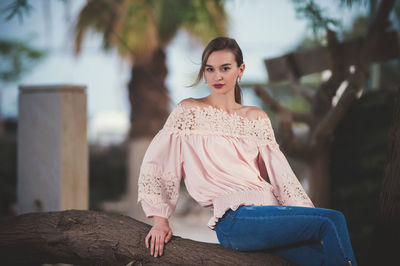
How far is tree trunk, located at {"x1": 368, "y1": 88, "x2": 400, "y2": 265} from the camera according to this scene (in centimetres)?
254

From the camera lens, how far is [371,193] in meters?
4.87

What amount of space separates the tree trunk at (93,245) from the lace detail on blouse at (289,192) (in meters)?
0.32

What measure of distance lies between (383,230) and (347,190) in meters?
2.46

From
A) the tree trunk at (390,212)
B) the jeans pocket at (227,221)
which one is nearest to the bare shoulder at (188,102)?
the jeans pocket at (227,221)

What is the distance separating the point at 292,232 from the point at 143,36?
6386 millimetres

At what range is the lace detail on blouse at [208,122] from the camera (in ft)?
7.87

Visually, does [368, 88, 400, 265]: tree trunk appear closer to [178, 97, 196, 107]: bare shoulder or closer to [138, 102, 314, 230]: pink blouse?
[138, 102, 314, 230]: pink blouse

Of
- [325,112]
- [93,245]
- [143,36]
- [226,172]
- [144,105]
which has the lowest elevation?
[93,245]

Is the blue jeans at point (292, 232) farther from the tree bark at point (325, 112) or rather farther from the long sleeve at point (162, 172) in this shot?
the tree bark at point (325, 112)

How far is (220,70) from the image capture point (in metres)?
2.42

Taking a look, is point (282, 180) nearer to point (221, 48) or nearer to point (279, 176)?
point (279, 176)

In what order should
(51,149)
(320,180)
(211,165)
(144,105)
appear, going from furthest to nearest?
(144,105) < (320,180) < (51,149) < (211,165)

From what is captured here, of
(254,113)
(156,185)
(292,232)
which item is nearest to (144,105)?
(254,113)

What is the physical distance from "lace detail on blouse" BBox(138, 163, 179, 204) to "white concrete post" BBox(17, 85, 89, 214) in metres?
1.53
